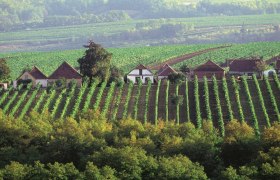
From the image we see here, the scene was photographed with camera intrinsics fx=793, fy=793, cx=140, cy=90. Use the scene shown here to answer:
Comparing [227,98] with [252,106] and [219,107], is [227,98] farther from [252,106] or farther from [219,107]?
[252,106]

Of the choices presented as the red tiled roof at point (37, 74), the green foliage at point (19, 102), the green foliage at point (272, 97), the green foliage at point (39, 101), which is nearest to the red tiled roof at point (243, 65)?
the green foliage at point (272, 97)

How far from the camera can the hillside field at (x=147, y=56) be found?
129m

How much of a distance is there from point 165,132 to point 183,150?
422 centimetres

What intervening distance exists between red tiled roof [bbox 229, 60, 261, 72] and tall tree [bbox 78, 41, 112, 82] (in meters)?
21.3

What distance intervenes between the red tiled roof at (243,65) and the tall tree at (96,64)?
21313 mm

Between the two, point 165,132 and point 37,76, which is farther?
point 37,76

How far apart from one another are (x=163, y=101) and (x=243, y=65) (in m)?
28.0

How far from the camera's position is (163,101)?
256ft

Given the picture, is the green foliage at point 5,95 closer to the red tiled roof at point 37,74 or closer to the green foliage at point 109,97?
the red tiled roof at point 37,74

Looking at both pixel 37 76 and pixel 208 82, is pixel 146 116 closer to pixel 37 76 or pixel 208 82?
pixel 208 82

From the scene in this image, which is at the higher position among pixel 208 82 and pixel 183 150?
pixel 208 82

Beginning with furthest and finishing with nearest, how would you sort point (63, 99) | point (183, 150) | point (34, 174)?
point (63, 99), point (183, 150), point (34, 174)

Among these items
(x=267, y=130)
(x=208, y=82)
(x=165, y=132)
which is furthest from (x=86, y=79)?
(x=267, y=130)

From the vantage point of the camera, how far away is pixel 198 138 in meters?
58.4
